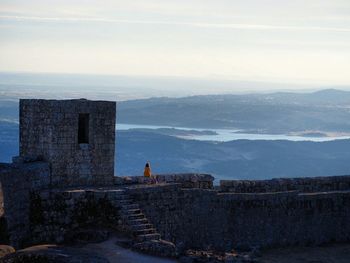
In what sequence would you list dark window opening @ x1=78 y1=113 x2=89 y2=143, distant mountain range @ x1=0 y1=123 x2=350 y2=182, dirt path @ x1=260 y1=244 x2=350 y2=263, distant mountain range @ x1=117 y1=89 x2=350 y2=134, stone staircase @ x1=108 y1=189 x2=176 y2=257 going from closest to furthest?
1. stone staircase @ x1=108 y1=189 x2=176 y2=257
2. dark window opening @ x1=78 y1=113 x2=89 y2=143
3. dirt path @ x1=260 y1=244 x2=350 y2=263
4. distant mountain range @ x1=0 y1=123 x2=350 y2=182
5. distant mountain range @ x1=117 y1=89 x2=350 y2=134

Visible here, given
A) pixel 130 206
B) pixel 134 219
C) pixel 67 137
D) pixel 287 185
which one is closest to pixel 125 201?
pixel 130 206

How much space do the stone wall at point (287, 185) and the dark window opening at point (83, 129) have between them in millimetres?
5375

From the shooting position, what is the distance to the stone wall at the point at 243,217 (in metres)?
24.1

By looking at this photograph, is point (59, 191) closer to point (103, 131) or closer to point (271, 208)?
point (103, 131)

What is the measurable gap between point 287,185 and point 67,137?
8.67 metres

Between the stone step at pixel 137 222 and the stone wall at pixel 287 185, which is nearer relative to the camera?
the stone step at pixel 137 222

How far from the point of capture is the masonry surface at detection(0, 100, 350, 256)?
21312mm

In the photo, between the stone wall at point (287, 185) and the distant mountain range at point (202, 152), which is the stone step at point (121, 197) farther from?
the distant mountain range at point (202, 152)

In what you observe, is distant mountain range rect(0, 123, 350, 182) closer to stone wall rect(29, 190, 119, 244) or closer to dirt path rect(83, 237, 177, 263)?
stone wall rect(29, 190, 119, 244)

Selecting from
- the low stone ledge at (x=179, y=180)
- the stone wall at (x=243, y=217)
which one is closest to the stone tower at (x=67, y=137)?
the low stone ledge at (x=179, y=180)

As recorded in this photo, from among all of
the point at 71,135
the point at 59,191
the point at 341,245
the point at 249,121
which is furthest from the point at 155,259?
the point at 249,121

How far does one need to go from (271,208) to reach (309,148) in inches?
2600

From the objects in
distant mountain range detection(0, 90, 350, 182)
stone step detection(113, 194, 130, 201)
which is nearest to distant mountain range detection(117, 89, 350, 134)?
distant mountain range detection(0, 90, 350, 182)

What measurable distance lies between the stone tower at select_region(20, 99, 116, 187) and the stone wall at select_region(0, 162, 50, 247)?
104 cm
